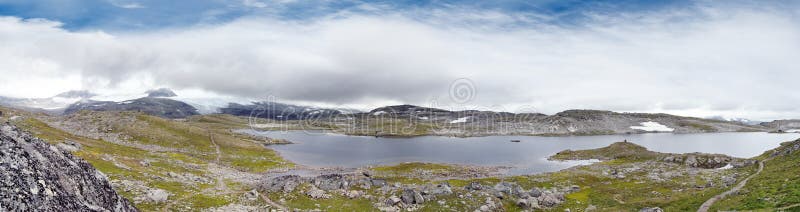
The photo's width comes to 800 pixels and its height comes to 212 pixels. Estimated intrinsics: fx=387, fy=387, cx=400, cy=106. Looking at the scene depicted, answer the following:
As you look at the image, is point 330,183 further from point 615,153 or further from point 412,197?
point 615,153

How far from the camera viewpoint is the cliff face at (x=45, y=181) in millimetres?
9555

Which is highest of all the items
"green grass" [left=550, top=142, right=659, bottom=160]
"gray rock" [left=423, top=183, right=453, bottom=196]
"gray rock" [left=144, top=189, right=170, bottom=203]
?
"gray rock" [left=144, top=189, right=170, bottom=203]

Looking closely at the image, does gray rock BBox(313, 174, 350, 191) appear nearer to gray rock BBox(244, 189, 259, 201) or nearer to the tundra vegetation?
the tundra vegetation

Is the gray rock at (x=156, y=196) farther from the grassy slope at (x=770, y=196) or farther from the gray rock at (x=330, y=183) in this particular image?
the grassy slope at (x=770, y=196)

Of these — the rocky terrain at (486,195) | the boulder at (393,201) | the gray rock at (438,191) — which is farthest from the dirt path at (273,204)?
the gray rock at (438,191)

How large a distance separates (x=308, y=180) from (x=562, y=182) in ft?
184

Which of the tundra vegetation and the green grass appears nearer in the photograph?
the tundra vegetation

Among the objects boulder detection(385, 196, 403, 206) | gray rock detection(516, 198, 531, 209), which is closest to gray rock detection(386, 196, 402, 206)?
boulder detection(385, 196, 403, 206)

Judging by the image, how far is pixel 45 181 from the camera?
1062 cm

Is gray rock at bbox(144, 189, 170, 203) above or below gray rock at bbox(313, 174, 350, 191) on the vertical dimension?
above

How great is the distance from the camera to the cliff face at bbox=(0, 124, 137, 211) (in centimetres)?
955

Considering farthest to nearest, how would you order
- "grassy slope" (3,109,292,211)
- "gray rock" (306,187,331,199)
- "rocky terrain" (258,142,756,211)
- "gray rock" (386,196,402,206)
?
"gray rock" (306,187,331,199) < "gray rock" (386,196,402,206) < "rocky terrain" (258,142,756,211) < "grassy slope" (3,109,292,211)

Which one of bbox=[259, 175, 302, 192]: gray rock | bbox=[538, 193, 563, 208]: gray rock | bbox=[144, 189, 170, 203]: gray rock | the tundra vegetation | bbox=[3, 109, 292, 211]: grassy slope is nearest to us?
bbox=[144, 189, 170, 203]: gray rock

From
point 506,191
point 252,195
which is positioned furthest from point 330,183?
point 506,191
